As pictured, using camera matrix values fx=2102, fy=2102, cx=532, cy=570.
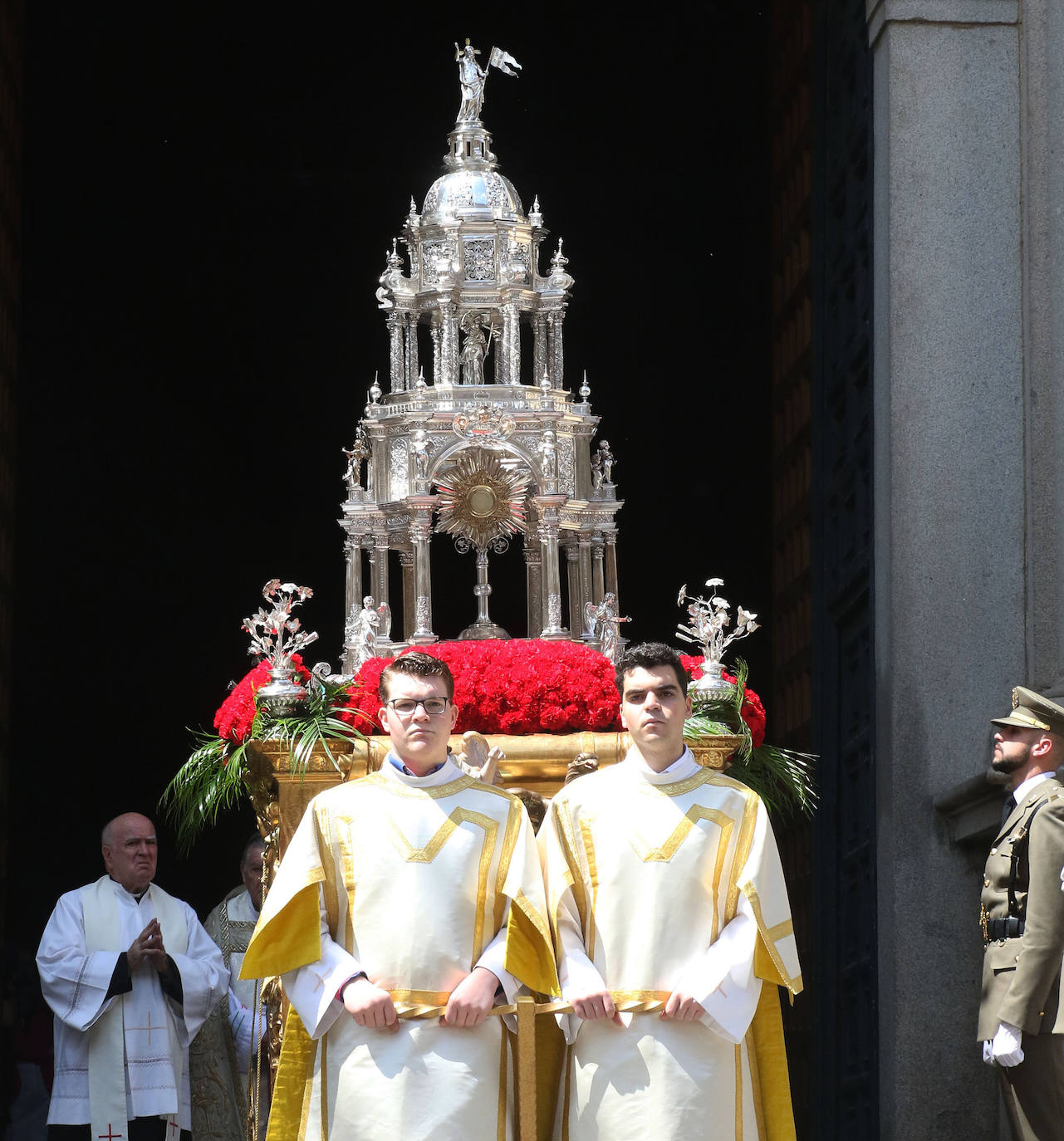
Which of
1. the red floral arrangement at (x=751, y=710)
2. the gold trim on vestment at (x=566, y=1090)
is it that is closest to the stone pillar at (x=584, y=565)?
the red floral arrangement at (x=751, y=710)

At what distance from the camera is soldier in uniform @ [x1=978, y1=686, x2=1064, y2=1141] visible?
673 centimetres

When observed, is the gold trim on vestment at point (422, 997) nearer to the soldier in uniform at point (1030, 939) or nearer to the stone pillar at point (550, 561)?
the soldier in uniform at point (1030, 939)

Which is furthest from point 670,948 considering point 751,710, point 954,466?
point 954,466

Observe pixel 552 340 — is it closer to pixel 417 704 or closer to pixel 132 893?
pixel 132 893

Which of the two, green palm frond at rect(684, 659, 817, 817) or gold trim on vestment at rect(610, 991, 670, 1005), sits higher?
green palm frond at rect(684, 659, 817, 817)

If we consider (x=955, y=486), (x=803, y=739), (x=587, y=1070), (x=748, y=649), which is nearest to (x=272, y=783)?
(x=587, y=1070)

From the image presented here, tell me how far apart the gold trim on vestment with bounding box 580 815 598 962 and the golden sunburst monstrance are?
3.77 m

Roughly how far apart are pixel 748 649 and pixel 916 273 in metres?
6.68

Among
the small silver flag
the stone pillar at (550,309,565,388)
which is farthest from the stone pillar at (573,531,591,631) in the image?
the small silver flag

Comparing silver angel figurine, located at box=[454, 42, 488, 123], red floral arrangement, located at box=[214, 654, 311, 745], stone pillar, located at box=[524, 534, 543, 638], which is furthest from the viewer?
silver angel figurine, located at box=[454, 42, 488, 123]

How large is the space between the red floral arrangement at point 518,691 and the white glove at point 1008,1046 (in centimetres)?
251

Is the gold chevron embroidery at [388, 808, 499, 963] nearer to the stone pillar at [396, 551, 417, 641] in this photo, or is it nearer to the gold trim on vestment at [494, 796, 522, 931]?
the gold trim on vestment at [494, 796, 522, 931]

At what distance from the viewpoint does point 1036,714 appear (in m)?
7.17

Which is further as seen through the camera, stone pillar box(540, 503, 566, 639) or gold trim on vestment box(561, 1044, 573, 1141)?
stone pillar box(540, 503, 566, 639)
